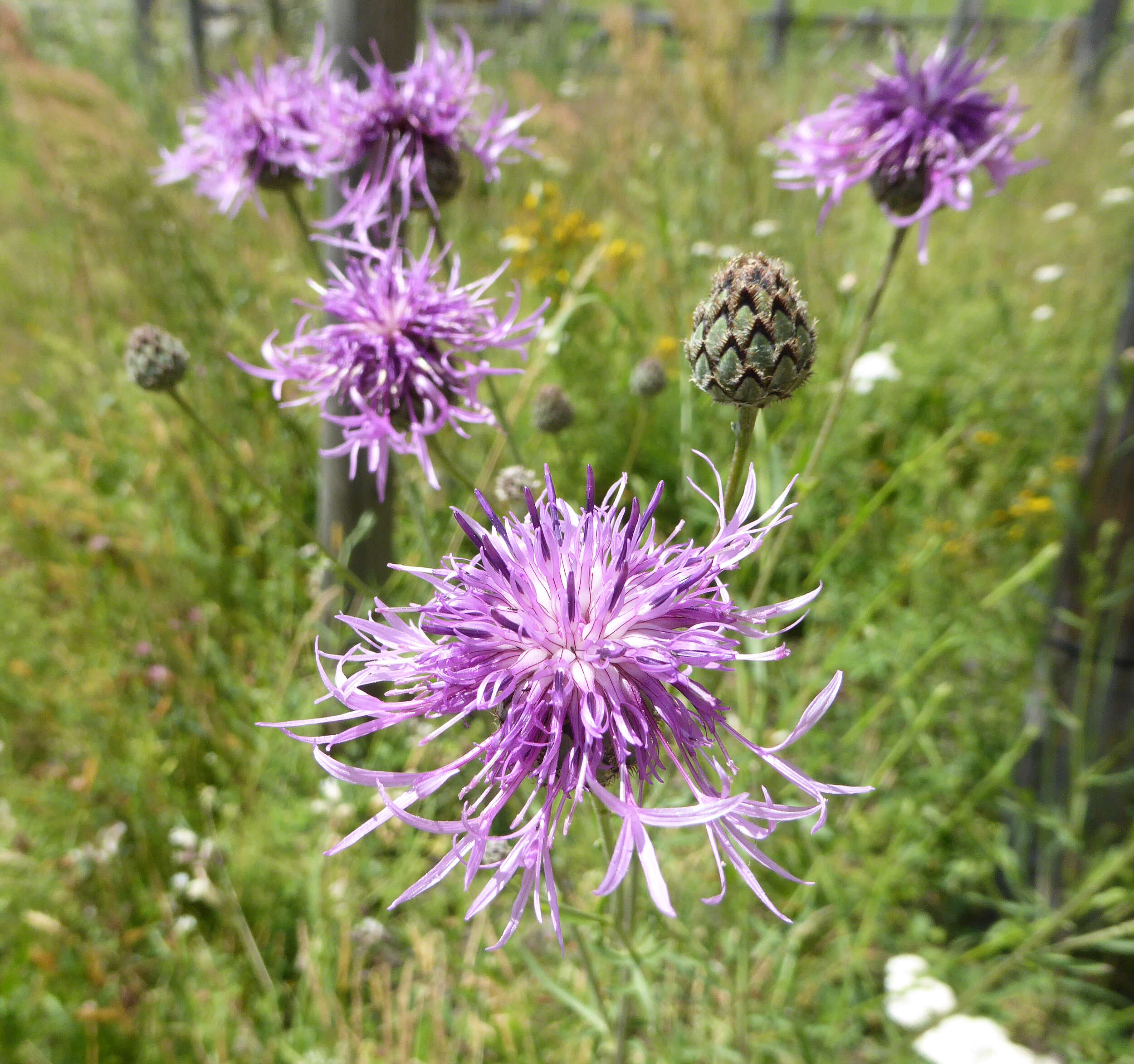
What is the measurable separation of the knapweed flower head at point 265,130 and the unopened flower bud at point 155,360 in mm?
369

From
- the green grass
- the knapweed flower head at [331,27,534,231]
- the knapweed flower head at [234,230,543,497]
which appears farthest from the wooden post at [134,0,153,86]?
the knapweed flower head at [234,230,543,497]

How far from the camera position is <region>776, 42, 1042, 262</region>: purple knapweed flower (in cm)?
142

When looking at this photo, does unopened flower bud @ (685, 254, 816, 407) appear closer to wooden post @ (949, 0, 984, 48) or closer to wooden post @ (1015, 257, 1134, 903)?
wooden post @ (1015, 257, 1134, 903)

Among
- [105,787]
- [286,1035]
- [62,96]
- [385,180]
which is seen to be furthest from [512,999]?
[62,96]

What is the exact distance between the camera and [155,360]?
146 centimetres

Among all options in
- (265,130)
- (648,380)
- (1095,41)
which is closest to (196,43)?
(265,130)

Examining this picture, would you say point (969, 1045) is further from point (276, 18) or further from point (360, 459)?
point (276, 18)

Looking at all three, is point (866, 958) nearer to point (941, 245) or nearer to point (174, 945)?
point (174, 945)

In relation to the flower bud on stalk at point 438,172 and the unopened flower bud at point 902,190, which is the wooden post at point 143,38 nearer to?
the flower bud on stalk at point 438,172

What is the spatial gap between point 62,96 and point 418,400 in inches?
95.3

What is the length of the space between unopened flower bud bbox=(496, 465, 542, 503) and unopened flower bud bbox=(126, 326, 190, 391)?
0.65 meters

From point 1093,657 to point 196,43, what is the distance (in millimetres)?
6032

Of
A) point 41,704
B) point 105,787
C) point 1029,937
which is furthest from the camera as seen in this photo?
point 41,704

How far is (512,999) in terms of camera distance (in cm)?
165
